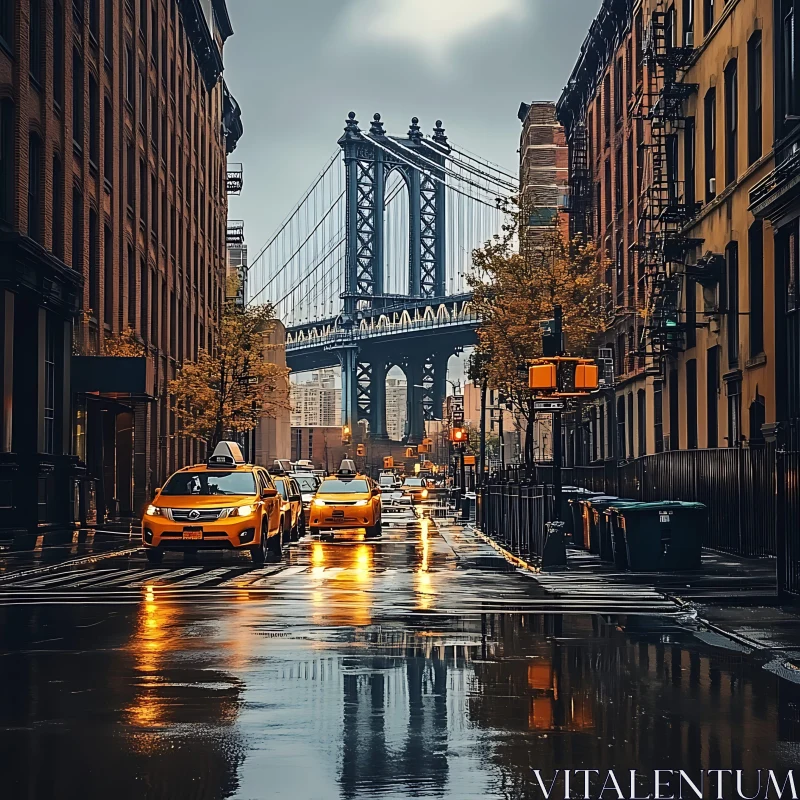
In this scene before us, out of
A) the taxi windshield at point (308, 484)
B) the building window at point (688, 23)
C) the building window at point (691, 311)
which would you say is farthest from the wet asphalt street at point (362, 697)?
the taxi windshield at point (308, 484)

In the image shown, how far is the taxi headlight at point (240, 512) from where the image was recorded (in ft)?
80.7

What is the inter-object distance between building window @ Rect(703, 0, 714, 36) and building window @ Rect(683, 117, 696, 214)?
2.68m

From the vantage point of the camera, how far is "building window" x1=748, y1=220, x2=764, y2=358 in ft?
102

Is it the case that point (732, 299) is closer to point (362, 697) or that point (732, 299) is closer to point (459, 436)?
point (362, 697)

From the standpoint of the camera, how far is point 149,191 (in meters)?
52.6

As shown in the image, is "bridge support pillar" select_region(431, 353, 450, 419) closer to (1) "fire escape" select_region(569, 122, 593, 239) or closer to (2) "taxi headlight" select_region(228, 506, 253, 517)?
(1) "fire escape" select_region(569, 122, 593, 239)

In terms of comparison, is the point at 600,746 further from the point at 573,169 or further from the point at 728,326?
the point at 573,169

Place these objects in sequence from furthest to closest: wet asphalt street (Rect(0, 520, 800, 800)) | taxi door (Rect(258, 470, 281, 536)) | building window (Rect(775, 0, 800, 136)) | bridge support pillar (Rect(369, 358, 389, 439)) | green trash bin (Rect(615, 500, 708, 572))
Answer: bridge support pillar (Rect(369, 358, 389, 439)) → building window (Rect(775, 0, 800, 136)) → taxi door (Rect(258, 470, 281, 536)) → green trash bin (Rect(615, 500, 708, 572)) → wet asphalt street (Rect(0, 520, 800, 800))

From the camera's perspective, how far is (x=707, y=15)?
37438mm

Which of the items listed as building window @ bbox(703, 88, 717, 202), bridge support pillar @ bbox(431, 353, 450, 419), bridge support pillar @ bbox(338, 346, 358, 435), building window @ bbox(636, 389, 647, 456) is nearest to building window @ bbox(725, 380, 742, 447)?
building window @ bbox(703, 88, 717, 202)

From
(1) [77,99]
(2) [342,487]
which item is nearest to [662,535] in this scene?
(2) [342,487]

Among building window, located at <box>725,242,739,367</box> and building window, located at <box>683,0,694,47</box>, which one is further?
building window, located at <box>683,0,694,47</box>

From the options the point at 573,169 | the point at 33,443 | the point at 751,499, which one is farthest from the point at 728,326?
the point at 573,169

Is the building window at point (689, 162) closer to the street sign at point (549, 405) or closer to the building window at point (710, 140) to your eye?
the building window at point (710, 140)
